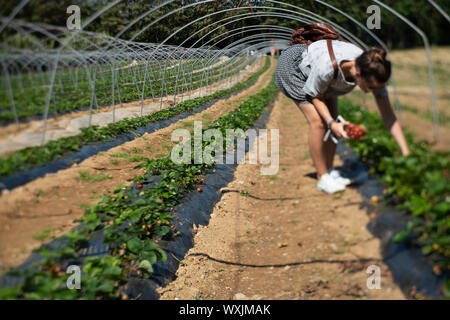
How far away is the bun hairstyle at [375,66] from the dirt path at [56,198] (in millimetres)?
2277

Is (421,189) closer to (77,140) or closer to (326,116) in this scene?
(326,116)

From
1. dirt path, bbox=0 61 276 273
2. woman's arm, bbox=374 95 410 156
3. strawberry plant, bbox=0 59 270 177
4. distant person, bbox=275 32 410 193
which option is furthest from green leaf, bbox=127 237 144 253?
woman's arm, bbox=374 95 410 156

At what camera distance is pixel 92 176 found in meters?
4.60

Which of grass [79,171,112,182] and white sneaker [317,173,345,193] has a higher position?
grass [79,171,112,182]

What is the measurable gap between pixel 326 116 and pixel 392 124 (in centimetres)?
38

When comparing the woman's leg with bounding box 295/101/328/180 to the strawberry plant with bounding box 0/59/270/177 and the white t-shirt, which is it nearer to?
the white t-shirt

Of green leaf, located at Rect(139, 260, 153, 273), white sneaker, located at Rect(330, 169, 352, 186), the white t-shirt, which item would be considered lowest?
green leaf, located at Rect(139, 260, 153, 273)

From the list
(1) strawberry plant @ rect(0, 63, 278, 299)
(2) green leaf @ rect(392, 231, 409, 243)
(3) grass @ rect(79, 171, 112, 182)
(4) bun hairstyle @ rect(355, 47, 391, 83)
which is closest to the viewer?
(4) bun hairstyle @ rect(355, 47, 391, 83)

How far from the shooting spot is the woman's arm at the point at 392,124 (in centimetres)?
191

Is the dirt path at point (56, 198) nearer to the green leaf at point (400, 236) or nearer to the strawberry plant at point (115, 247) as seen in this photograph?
the strawberry plant at point (115, 247)

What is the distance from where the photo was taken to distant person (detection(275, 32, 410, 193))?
6.20ft

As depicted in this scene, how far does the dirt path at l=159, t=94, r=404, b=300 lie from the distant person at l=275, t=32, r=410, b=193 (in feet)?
1.06

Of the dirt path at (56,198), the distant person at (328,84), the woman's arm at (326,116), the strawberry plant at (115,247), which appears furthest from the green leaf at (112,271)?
the woman's arm at (326,116)
